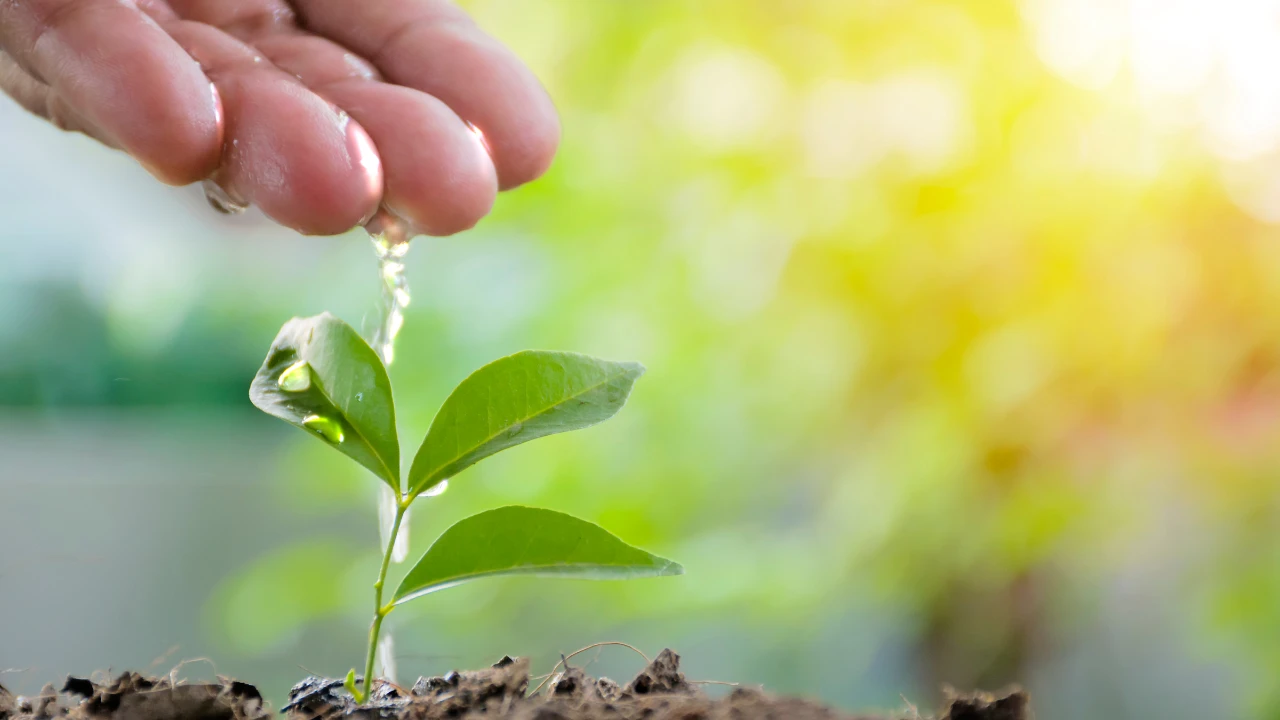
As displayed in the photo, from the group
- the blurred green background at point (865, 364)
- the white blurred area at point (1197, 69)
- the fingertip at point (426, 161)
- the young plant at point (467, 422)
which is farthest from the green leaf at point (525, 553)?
the white blurred area at point (1197, 69)

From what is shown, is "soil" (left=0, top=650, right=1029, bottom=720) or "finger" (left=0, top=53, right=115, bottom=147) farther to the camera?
"finger" (left=0, top=53, right=115, bottom=147)

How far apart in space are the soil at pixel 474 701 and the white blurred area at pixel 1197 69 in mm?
1093

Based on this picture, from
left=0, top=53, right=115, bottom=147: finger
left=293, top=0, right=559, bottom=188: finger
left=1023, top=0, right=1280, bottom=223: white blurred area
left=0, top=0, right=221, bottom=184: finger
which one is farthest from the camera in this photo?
left=1023, top=0, right=1280, bottom=223: white blurred area

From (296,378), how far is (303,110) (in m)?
Result: 0.20

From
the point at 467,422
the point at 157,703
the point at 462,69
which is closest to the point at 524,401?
the point at 467,422

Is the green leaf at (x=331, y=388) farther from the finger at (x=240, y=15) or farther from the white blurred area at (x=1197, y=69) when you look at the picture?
the white blurred area at (x=1197, y=69)

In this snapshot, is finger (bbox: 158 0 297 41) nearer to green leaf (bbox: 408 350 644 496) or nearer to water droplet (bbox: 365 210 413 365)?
water droplet (bbox: 365 210 413 365)

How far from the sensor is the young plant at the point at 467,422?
0.37m

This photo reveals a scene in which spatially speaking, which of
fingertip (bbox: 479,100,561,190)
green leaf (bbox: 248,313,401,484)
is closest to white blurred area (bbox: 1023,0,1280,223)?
fingertip (bbox: 479,100,561,190)

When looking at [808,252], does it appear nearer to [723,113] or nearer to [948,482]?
[723,113]

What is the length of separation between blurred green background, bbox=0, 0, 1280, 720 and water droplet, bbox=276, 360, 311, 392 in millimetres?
822

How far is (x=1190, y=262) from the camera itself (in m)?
1.22

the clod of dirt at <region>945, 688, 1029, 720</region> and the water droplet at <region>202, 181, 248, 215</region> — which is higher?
the water droplet at <region>202, 181, 248, 215</region>

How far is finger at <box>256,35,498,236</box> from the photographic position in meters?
0.53
